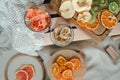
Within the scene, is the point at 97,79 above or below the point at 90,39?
below

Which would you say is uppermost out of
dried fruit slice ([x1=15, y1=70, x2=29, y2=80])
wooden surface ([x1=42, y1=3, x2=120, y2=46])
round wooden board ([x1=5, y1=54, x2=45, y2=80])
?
wooden surface ([x1=42, y1=3, x2=120, y2=46])

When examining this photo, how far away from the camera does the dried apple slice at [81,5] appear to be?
1.11m

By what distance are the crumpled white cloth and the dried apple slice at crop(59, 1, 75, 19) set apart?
0.10m

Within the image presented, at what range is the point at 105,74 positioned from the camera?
4.16ft

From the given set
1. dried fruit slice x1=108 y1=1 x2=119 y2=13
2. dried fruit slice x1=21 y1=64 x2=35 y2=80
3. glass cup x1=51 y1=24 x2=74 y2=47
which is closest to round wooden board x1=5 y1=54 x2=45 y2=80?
dried fruit slice x1=21 y1=64 x2=35 y2=80

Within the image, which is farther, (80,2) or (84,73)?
(84,73)

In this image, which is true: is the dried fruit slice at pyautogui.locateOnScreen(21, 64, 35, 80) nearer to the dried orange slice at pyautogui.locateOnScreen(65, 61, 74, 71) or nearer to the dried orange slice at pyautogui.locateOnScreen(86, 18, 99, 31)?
the dried orange slice at pyautogui.locateOnScreen(65, 61, 74, 71)

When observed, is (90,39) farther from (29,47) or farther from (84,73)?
(29,47)

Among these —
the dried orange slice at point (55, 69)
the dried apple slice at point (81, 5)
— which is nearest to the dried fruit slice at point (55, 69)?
the dried orange slice at point (55, 69)

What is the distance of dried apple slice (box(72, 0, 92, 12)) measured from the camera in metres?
1.11

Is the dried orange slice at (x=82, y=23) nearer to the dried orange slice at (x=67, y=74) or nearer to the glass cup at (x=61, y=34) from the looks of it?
the glass cup at (x=61, y=34)

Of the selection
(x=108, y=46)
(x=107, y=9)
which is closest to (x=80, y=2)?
(x=107, y=9)

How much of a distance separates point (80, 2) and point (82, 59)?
0.79 ft

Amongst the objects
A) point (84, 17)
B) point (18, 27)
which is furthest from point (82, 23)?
point (18, 27)
